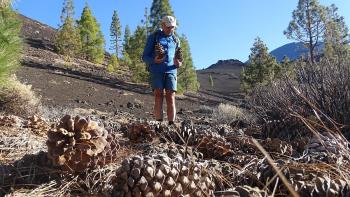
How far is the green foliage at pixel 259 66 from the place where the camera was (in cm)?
2953

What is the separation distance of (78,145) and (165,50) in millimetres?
3832

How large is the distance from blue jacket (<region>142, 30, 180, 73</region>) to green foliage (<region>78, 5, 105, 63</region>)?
4185 centimetres

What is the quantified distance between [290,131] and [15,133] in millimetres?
2558

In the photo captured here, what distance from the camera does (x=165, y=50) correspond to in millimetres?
5812

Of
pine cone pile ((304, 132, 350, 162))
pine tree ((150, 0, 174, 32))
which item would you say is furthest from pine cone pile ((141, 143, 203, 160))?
pine tree ((150, 0, 174, 32))

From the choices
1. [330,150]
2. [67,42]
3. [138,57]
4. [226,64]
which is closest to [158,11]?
[138,57]

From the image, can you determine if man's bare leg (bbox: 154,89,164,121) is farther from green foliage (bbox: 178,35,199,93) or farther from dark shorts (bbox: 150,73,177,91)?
green foliage (bbox: 178,35,199,93)

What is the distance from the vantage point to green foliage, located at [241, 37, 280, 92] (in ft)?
96.9

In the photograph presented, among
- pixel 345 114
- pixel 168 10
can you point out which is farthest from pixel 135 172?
pixel 168 10

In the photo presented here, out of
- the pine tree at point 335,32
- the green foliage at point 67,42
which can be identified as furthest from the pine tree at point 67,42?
the pine tree at point 335,32

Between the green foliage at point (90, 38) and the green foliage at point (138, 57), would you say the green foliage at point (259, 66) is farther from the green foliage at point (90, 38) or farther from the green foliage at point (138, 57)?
the green foliage at point (90, 38)

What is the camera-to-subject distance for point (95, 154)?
6.85ft

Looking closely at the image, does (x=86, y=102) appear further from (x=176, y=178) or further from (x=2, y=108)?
(x=176, y=178)

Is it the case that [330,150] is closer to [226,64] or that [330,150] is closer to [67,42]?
[67,42]
